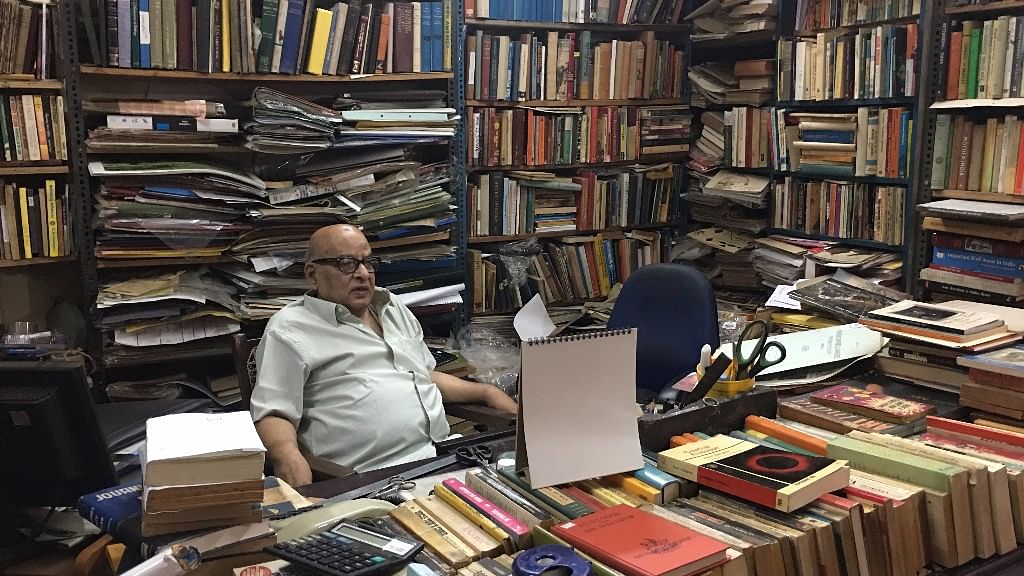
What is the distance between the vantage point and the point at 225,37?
303cm

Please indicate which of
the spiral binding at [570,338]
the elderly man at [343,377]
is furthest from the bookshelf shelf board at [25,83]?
the spiral binding at [570,338]

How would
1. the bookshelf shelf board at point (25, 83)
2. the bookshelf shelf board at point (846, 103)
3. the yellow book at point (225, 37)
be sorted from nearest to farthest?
the bookshelf shelf board at point (25, 83) → the yellow book at point (225, 37) → the bookshelf shelf board at point (846, 103)

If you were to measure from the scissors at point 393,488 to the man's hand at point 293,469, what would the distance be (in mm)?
477

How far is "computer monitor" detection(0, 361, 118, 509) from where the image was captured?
1.46m

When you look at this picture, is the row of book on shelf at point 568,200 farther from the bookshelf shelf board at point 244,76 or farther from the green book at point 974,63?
the green book at point 974,63

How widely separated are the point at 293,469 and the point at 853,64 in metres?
2.66

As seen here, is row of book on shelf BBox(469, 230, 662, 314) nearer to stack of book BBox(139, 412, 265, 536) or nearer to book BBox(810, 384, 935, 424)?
book BBox(810, 384, 935, 424)

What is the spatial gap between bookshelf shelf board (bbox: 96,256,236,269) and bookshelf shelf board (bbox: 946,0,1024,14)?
8.93ft

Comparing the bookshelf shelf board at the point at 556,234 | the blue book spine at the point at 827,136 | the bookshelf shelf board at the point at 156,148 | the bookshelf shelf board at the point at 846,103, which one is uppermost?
the bookshelf shelf board at the point at 846,103

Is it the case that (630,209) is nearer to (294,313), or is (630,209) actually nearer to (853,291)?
(853,291)

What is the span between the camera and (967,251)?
3055 mm

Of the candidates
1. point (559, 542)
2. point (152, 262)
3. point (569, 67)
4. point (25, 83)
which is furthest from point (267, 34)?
point (559, 542)

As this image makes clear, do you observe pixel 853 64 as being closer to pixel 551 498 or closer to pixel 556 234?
pixel 556 234

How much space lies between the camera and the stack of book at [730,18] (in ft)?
12.3
